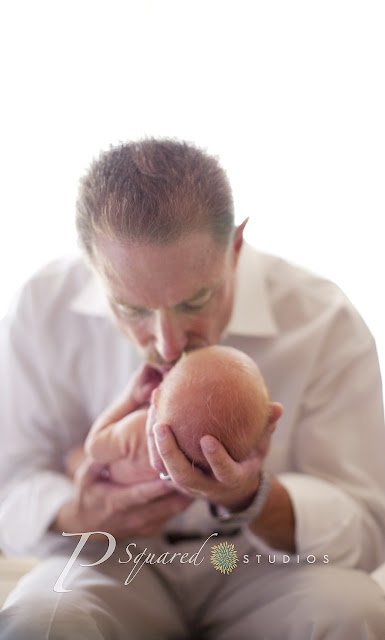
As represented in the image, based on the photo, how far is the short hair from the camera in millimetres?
367

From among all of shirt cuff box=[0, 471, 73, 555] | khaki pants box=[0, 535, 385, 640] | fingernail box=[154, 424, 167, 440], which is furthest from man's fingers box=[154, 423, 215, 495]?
shirt cuff box=[0, 471, 73, 555]

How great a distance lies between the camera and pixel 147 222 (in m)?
0.37

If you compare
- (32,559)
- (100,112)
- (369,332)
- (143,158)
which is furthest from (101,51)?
(32,559)

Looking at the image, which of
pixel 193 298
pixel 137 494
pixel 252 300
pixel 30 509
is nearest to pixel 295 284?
pixel 252 300

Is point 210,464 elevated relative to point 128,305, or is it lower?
lower

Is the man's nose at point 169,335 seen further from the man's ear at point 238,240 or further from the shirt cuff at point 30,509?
the shirt cuff at point 30,509

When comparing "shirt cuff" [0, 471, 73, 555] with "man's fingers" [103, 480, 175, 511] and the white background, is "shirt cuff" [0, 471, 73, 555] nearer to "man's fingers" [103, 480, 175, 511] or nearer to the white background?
"man's fingers" [103, 480, 175, 511]

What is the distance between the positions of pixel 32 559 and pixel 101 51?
0.52 meters

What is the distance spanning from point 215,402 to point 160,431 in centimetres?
4

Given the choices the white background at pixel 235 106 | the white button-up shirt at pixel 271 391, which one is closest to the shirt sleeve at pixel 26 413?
the white button-up shirt at pixel 271 391

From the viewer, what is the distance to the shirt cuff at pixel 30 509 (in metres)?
0.55

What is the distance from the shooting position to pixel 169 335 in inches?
16.6
